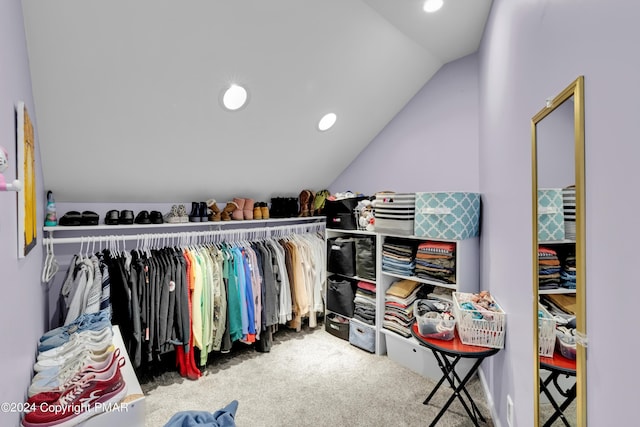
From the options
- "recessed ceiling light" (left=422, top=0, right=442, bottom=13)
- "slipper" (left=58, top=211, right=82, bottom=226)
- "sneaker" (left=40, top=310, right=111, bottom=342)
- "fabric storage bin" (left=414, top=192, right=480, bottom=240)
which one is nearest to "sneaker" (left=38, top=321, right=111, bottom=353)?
"sneaker" (left=40, top=310, right=111, bottom=342)

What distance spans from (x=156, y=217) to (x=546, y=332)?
2.83 metres

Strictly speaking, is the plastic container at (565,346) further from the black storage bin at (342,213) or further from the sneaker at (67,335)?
the black storage bin at (342,213)

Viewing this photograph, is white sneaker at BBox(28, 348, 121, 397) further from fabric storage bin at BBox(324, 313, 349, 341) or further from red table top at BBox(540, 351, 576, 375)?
fabric storage bin at BBox(324, 313, 349, 341)

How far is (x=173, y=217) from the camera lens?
290 cm

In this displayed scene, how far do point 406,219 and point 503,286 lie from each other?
100 centimetres

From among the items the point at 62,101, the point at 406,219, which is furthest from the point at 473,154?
the point at 62,101

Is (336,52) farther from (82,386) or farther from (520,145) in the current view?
(82,386)

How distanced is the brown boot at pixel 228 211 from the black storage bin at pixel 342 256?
1.04m

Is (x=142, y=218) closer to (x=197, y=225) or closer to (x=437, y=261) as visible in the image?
(x=197, y=225)

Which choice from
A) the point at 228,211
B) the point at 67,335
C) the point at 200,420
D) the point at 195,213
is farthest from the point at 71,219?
the point at 200,420

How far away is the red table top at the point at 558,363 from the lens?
102cm

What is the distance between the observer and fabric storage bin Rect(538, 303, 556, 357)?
1166 millimetres

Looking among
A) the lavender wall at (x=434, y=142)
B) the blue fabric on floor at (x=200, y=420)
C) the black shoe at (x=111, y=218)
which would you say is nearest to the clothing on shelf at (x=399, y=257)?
the lavender wall at (x=434, y=142)

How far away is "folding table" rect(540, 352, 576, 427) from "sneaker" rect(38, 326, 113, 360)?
1.90m
